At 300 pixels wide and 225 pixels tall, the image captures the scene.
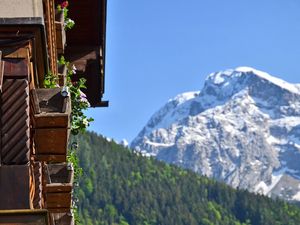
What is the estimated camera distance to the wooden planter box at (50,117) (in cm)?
881

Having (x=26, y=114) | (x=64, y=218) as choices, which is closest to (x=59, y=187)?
(x=64, y=218)

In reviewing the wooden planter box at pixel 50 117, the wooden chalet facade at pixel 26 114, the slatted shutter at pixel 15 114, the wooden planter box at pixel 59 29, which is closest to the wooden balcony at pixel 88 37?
the wooden planter box at pixel 59 29

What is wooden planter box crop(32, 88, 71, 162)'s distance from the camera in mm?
8815

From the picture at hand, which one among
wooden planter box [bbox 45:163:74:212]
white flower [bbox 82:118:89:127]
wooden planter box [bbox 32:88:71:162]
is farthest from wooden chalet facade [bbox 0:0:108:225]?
white flower [bbox 82:118:89:127]

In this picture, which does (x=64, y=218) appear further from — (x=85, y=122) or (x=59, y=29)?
(x=59, y=29)

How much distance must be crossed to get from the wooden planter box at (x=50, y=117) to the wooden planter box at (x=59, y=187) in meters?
2.61

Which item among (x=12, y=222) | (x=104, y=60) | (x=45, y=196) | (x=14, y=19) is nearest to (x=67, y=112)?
(x=14, y=19)

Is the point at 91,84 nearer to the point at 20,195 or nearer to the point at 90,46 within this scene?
the point at 90,46

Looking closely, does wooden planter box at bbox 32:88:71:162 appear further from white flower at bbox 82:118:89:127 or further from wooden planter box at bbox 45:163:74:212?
white flower at bbox 82:118:89:127

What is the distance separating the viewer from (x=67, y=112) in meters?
8.84

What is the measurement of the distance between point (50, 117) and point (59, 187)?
315cm

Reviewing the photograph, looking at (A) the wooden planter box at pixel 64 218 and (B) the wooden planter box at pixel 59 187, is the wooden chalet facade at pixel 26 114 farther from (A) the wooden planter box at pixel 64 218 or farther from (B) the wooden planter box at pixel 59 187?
(A) the wooden planter box at pixel 64 218

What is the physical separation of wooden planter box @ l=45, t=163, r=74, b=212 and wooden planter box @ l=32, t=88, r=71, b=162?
103 inches

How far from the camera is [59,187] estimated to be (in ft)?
38.7
